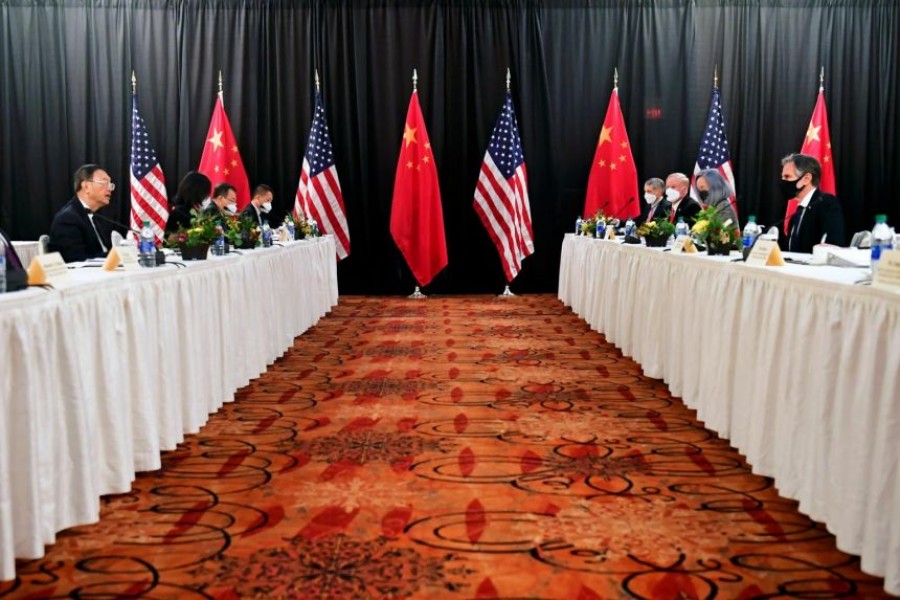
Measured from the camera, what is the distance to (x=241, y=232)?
557 centimetres

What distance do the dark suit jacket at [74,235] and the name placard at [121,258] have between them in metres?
1.41

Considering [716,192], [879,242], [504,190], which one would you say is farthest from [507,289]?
[879,242]

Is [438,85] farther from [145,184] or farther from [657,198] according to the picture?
[657,198]

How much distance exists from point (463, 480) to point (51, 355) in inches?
57.7

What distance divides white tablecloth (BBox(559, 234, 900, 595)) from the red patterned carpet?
13 cm

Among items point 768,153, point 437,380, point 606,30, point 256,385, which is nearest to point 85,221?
point 256,385

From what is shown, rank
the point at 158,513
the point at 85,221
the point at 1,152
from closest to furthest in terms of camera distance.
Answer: the point at 158,513 → the point at 85,221 → the point at 1,152

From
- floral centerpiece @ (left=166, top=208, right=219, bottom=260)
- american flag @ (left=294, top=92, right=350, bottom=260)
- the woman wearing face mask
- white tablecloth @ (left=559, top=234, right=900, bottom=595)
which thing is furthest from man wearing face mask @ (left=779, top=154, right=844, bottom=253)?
american flag @ (left=294, top=92, right=350, bottom=260)

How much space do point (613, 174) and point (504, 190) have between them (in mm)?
1330

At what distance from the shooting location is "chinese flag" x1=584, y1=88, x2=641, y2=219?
967 centimetres

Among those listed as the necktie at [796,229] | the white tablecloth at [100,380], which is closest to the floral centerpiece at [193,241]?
the white tablecloth at [100,380]

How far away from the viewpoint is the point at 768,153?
10078 mm

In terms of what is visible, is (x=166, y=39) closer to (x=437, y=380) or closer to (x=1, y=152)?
A: (x=1, y=152)

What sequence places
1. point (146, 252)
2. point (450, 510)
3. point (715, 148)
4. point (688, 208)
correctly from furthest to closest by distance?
point (715, 148), point (688, 208), point (146, 252), point (450, 510)
